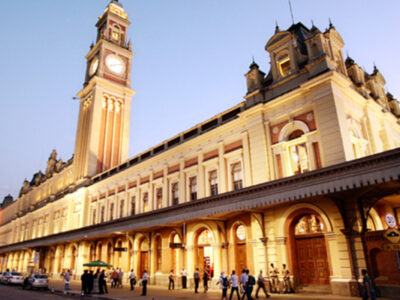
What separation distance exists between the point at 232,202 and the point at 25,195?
6488cm

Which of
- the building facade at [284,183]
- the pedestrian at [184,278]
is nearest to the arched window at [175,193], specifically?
the building facade at [284,183]

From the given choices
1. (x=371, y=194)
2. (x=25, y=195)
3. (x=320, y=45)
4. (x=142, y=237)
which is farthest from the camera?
(x=25, y=195)

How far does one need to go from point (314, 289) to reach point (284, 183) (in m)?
5.59

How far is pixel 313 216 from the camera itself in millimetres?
16500

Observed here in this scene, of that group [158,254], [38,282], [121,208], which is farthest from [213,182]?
[38,282]

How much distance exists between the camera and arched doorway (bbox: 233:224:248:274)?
63.5ft

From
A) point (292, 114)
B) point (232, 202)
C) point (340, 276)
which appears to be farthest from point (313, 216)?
point (292, 114)

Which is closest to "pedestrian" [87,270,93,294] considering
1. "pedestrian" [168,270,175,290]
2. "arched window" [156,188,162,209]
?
→ "pedestrian" [168,270,175,290]

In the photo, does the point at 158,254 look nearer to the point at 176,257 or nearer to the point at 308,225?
the point at 176,257

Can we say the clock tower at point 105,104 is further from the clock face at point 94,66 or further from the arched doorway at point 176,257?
the arched doorway at point 176,257

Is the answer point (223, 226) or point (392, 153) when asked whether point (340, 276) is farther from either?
point (223, 226)

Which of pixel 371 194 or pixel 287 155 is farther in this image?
pixel 287 155

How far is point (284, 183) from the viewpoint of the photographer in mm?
14289

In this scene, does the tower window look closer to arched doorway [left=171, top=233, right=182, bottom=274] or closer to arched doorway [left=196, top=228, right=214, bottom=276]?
arched doorway [left=196, top=228, right=214, bottom=276]
